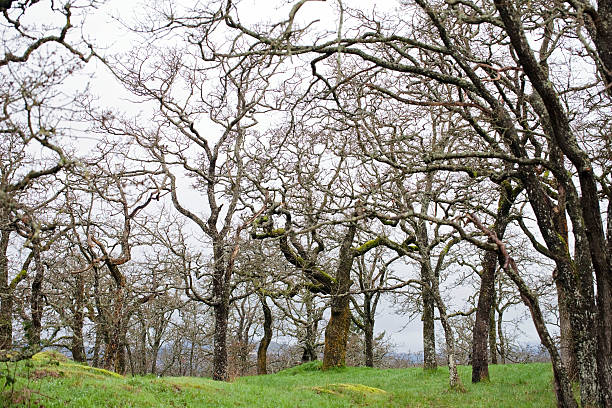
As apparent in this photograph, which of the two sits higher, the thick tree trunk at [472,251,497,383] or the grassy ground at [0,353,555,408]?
the thick tree trunk at [472,251,497,383]

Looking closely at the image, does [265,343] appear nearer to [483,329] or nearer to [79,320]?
[79,320]

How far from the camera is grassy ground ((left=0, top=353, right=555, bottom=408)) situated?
8.93 meters

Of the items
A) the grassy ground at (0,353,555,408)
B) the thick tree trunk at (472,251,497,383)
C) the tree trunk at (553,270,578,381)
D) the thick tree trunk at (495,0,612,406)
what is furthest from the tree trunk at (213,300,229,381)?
the thick tree trunk at (495,0,612,406)

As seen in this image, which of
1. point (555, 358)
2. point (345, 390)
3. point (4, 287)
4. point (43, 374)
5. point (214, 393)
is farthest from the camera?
point (4, 287)

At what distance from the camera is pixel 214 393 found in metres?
11.4

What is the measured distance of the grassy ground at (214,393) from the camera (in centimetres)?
893

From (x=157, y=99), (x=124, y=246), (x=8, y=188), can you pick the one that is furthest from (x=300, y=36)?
(x=124, y=246)

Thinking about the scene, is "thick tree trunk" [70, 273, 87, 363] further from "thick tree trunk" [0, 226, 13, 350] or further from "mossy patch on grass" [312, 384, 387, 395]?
"mossy patch on grass" [312, 384, 387, 395]

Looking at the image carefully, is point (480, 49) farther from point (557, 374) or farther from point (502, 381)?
point (502, 381)

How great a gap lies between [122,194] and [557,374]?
585 inches

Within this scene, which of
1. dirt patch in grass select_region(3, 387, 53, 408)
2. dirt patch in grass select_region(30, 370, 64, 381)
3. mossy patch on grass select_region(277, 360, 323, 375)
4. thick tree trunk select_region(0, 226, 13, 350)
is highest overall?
thick tree trunk select_region(0, 226, 13, 350)

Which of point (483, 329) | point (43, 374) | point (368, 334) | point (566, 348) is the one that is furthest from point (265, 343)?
point (566, 348)

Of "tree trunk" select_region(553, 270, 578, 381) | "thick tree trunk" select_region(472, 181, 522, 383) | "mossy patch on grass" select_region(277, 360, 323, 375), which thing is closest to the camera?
"tree trunk" select_region(553, 270, 578, 381)

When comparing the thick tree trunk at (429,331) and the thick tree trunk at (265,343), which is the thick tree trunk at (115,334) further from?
the thick tree trunk at (429,331)
